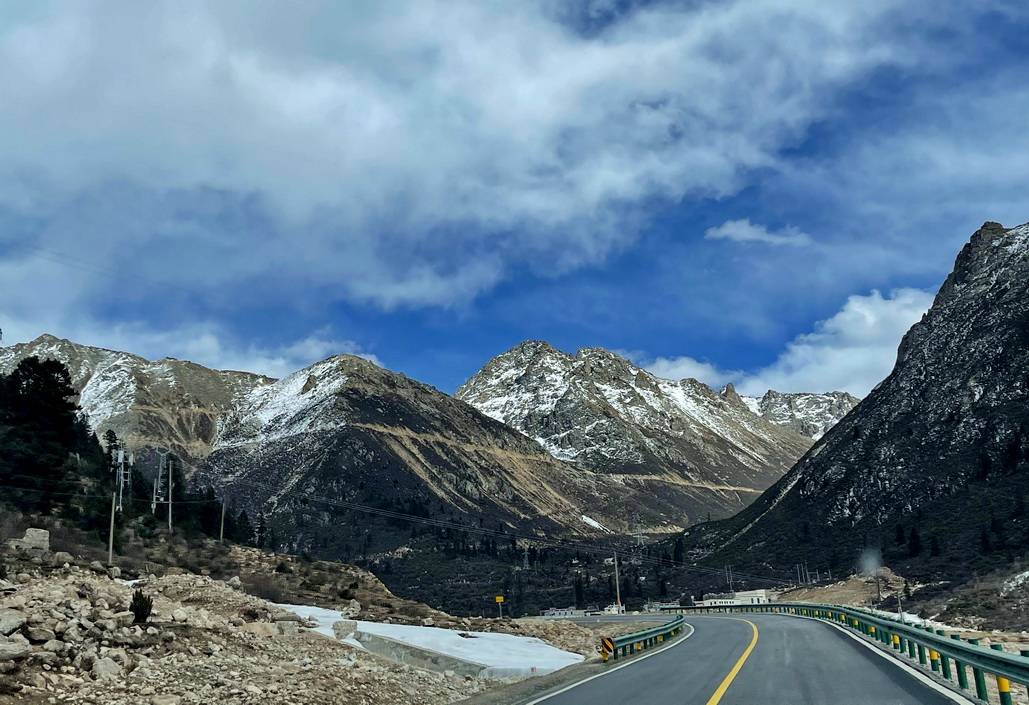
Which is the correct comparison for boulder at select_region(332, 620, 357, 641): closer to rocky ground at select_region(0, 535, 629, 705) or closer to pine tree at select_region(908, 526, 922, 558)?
rocky ground at select_region(0, 535, 629, 705)

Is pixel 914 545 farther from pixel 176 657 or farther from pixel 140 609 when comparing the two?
pixel 176 657

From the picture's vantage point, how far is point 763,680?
19.9 meters

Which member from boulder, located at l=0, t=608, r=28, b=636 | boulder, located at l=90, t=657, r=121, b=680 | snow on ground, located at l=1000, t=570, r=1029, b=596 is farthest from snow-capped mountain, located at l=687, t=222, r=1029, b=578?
boulder, located at l=0, t=608, r=28, b=636

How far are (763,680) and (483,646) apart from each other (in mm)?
14740

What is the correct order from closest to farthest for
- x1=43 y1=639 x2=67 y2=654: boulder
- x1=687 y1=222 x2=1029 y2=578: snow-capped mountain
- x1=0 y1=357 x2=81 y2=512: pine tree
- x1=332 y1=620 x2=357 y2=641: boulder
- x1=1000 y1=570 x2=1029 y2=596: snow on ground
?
x1=43 y1=639 x2=67 y2=654: boulder
x1=332 y1=620 x2=357 y2=641: boulder
x1=0 y1=357 x2=81 y2=512: pine tree
x1=1000 y1=570 x2=1029 y2=596: snow on ground
x1=687 y1=222 x2=1029 y2=578: snow-capped mountain

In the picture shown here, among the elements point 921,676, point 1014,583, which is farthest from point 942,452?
point 921,676

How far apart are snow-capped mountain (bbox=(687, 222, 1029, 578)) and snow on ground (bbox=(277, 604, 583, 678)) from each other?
332 ft

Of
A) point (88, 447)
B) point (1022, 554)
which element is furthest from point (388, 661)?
point (1022, 554)

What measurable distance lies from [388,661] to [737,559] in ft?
579

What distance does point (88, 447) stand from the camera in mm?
107562

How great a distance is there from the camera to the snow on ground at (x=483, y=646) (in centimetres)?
2774

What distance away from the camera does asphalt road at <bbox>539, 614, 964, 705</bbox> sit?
16.7 m

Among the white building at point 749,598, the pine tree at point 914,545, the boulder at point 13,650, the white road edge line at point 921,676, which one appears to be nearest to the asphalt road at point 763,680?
the white road edge line at point 921,676

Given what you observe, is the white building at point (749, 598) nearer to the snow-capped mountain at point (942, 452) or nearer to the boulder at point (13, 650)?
the snow-capped mountain at point (942, 452)
